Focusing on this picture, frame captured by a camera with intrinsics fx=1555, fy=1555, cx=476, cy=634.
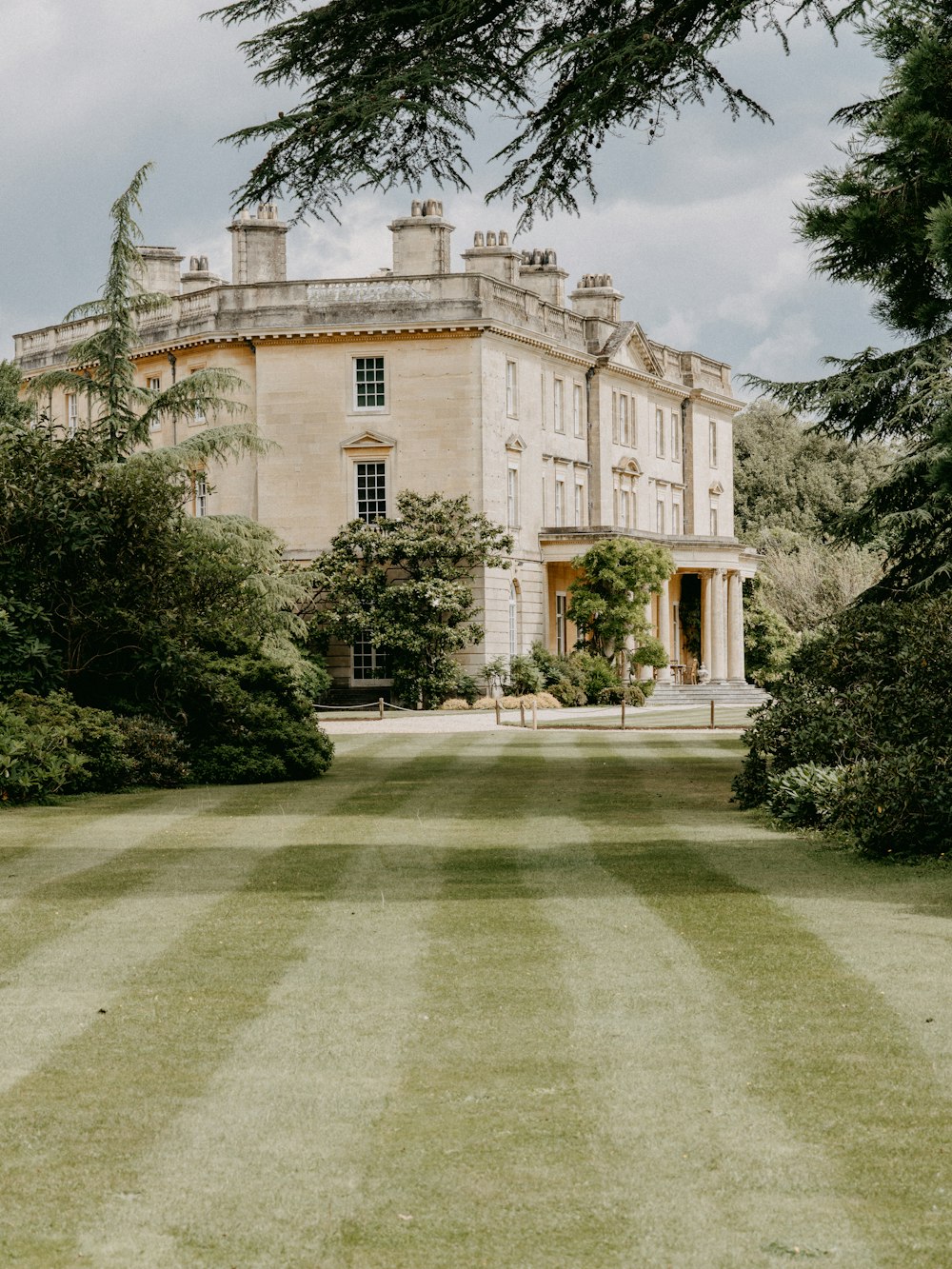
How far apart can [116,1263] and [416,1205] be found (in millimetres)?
868

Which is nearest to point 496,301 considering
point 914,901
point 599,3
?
point 599,3

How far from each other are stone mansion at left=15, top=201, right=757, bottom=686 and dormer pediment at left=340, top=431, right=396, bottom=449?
0.15ft

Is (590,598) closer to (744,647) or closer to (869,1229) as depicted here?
(744,647)

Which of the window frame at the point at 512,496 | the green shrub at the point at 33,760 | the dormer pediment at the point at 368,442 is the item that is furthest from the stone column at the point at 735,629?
the green shrub at the point at 33,760

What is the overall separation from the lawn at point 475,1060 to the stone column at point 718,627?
43.8m

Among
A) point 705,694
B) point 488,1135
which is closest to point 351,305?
point 705,694

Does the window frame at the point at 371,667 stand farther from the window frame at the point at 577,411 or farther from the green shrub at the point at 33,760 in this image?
the green shrub at the point at 33,760

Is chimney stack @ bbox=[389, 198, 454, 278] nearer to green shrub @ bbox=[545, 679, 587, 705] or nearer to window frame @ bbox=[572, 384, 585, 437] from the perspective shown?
window frame @ bbox=[572, 384, 585, 437]

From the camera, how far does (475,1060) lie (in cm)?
594

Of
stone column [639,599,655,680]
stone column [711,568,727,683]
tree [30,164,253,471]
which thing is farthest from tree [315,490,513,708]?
tree [30,164,253,471]

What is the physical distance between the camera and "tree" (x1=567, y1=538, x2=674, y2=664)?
158 feet

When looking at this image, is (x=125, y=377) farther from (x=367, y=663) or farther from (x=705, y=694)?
(x=705, y=694)

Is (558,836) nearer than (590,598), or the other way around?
(558,836)

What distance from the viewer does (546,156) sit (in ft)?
45.8
